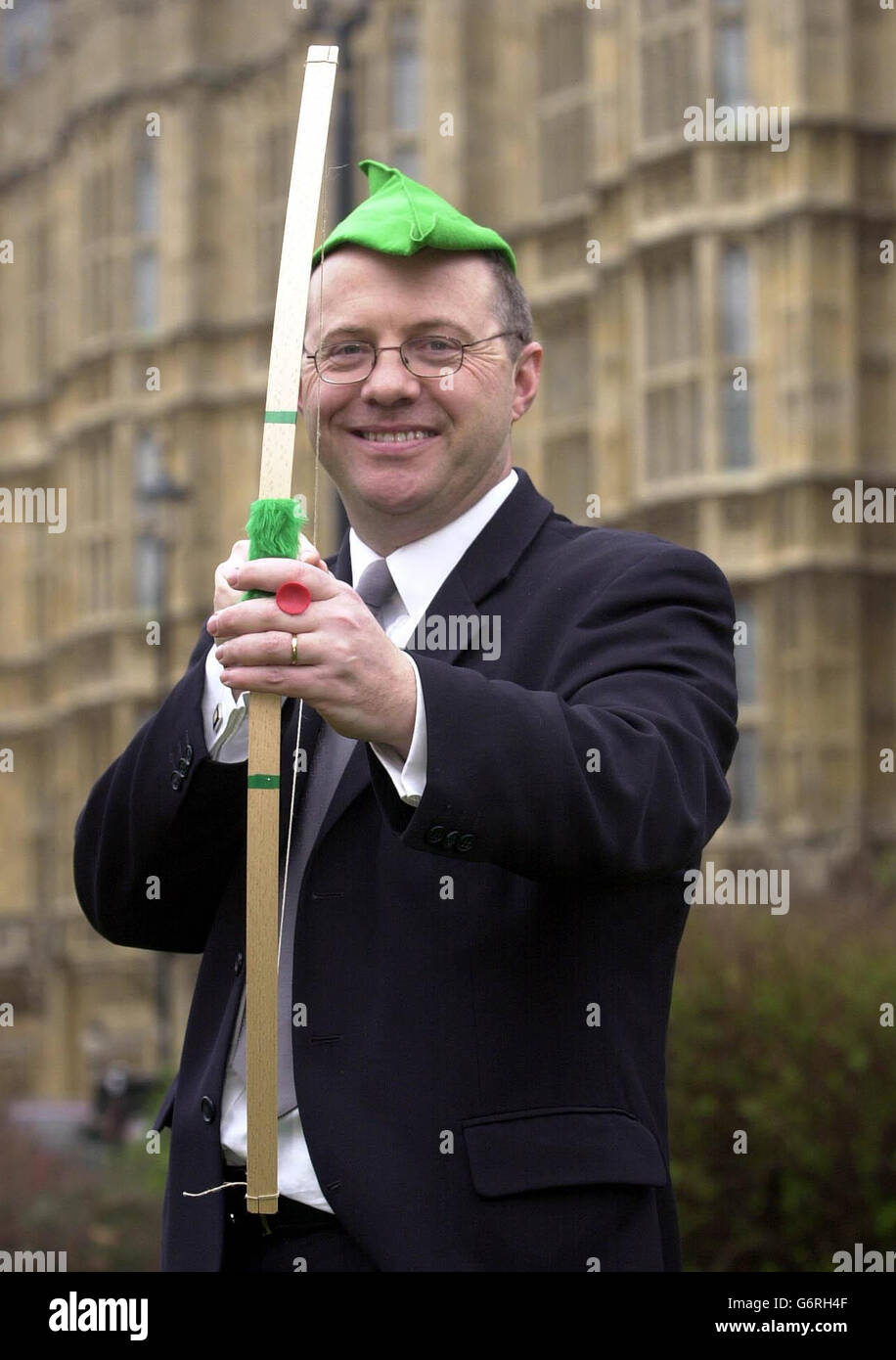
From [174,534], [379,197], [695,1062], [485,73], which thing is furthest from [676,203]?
[379,197]

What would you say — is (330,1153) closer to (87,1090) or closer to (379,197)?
(379,197)

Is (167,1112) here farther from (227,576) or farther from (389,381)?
(389,381)

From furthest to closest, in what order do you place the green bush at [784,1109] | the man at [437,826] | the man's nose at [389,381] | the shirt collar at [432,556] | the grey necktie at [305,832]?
the green bush at [784,1109]
the shirt collar at [432,556]
the man's nose at [389,381]
the grey necktie at [305,832]
the man at [437,826]

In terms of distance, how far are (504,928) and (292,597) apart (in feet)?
1.98

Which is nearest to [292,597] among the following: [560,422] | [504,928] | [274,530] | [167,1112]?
[274,530]

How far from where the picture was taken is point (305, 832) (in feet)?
10.6

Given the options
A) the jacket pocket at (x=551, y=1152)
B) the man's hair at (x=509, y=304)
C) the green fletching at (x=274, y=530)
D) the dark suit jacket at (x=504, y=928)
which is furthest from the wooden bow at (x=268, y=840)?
the man's hair at (x=509, y=304)

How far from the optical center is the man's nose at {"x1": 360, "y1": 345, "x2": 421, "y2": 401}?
322cm

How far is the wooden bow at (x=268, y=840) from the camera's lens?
2.78 m

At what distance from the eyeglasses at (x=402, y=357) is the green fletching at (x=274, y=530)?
58 cm

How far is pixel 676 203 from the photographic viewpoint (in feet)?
72.7

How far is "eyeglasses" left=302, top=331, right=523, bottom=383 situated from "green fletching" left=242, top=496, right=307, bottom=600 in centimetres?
58

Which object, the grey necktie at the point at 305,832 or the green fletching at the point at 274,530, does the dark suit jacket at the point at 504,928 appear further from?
the green fletching at the point at 274,530
